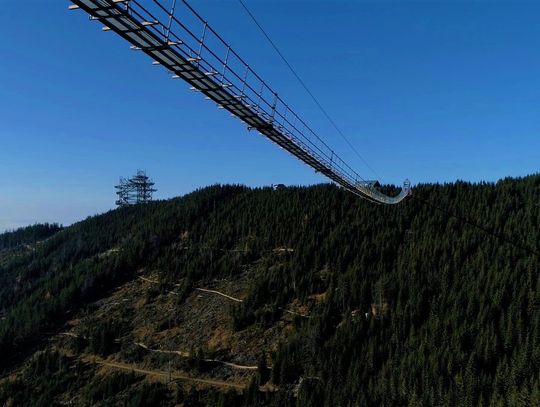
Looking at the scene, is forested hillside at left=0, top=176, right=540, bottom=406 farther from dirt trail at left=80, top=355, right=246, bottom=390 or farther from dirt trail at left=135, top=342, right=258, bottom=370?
dirt trail at left=80, top=355, right=246, bottom=390

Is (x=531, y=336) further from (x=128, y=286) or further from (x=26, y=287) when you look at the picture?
(x=26, y=287)

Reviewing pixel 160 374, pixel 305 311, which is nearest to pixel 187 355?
pixel 160 374

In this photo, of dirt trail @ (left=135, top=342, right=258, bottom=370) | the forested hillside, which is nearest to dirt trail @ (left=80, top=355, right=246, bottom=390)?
the forested hillside

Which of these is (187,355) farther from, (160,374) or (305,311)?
(305,311)

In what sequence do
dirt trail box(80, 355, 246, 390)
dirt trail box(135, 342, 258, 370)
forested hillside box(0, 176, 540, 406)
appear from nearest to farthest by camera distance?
forested hillside box(0, 176, 540, 406) < dirt trail box(80, 355, 246, 390) < dirt trail box(135, 342, 258, 370)

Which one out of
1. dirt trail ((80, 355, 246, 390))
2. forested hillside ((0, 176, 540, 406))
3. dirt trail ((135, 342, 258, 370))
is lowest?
dirt trail ((80, 355, 246, 390))

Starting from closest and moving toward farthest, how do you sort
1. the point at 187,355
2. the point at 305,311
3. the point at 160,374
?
the point at 160,374
the point at 187,355
the point at 305,311

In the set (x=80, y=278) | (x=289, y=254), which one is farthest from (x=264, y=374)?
(x=80, y=278)

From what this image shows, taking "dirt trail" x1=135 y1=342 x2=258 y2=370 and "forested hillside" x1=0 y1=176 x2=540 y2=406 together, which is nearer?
"forested hillside" x1=0 y1=176 x2=540 y2=406

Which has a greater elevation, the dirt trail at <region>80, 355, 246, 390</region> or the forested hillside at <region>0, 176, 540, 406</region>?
the forested hillside at <region>0, 176, 540, 406</region>
